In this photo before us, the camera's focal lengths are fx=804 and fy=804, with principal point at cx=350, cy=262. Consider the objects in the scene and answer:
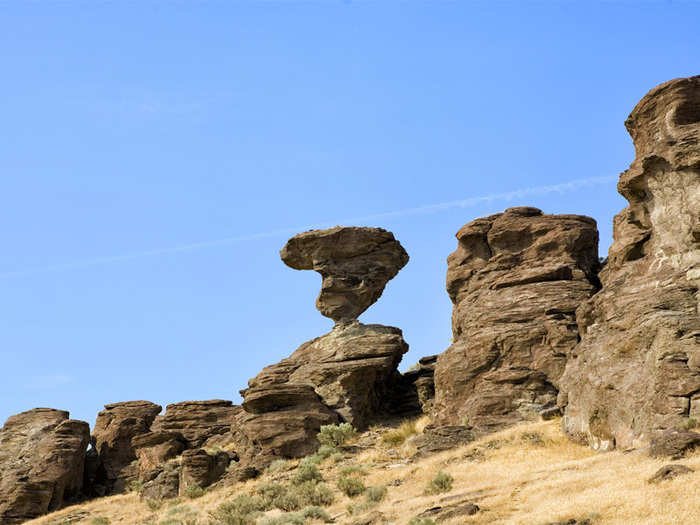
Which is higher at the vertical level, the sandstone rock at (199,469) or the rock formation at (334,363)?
the rock formation at (334,363)

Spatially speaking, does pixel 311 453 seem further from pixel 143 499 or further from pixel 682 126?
pixel 682 126

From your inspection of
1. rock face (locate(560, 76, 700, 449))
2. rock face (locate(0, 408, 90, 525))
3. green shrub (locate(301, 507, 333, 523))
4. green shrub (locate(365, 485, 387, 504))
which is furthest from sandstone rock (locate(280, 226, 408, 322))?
green shrub (locate(301, 507, 333, 523))

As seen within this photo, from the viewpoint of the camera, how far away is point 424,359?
1976 inches

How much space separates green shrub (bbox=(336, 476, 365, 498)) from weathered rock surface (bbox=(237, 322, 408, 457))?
10949 mm

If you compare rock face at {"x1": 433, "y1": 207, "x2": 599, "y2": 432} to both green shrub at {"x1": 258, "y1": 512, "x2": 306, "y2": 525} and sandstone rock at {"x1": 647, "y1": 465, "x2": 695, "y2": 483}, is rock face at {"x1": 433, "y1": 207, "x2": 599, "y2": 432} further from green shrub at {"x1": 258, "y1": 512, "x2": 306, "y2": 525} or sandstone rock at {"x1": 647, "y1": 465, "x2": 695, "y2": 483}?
sandstone rock at {"x1": 647, "y1": 465, "x2": 695, "y2": 483}

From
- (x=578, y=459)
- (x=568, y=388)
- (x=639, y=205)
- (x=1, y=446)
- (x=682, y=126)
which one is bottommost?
(x=578, y=459)

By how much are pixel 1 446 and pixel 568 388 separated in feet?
119

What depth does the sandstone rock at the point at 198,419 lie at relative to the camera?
163ft

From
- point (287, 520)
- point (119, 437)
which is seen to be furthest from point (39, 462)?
point (287, 520)

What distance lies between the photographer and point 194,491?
3784cm

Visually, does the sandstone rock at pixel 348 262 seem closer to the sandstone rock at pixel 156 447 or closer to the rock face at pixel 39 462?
the sandstone rock at pixel 156 447

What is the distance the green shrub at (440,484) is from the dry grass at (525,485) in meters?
0.29

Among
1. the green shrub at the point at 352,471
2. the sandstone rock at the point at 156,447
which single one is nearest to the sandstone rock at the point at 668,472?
the green shrub at the point at 352,471

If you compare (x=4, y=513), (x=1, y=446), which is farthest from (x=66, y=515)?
(x=1, y=446)
